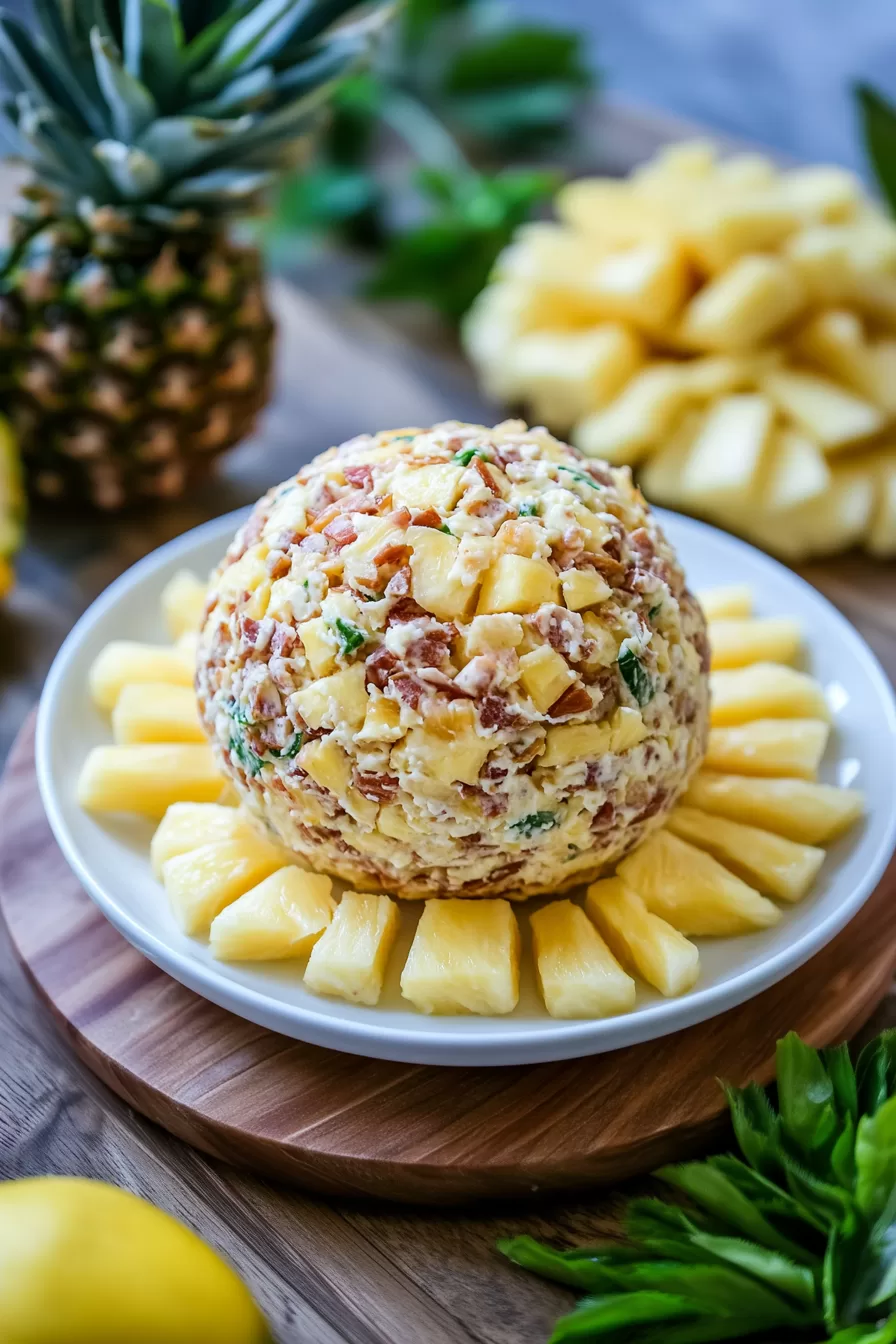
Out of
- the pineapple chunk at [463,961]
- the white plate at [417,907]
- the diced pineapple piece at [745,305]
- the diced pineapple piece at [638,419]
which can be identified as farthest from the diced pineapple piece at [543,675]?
the diced pineapple piece at [745,305]

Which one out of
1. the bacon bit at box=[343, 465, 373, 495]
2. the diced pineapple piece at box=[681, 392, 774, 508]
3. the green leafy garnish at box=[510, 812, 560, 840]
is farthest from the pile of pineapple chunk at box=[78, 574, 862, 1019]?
the diced pineapple piece at box=[681, 392, 774, 508]

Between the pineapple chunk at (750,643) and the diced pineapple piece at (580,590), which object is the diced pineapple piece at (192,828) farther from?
the pineapple chunk at (750,643)

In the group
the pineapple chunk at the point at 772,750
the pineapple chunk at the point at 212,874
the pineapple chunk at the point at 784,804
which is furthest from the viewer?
the pineapple chunk at the point at 772,750

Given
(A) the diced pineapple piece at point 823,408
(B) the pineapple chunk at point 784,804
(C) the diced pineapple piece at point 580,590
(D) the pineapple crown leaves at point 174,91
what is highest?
(D) the pineapple crown leaves at point 174,91

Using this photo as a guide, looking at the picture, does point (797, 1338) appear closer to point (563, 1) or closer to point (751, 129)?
point (751, 129)

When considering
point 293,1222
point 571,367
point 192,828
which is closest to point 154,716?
point 192,828

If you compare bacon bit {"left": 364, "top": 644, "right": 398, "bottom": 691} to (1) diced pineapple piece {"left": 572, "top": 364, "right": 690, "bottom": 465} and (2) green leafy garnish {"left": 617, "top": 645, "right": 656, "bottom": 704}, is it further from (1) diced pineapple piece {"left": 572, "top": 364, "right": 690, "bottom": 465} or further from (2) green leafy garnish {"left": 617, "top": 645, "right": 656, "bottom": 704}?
(1) diced pineapple piece {"left": 572, "top": 364, "right": 690, "bottom": 465}

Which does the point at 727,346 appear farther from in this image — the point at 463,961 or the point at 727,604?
the point at 463,961
